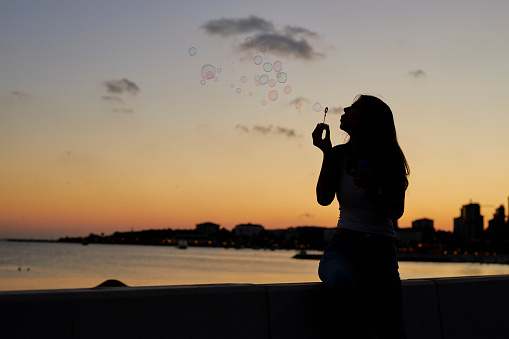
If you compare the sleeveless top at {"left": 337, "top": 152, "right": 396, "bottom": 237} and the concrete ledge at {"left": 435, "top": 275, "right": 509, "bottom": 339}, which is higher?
the sleeveless top at {"left": 337, "top": 152, "right": 396, "bottom": 237}

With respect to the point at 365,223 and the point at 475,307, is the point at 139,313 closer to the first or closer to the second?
the point at 365,223

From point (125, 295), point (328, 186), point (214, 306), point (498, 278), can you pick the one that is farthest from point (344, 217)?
point (498, 278)

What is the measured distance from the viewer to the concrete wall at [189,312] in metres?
3.76

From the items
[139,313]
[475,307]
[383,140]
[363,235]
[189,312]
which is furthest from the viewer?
[475,307]

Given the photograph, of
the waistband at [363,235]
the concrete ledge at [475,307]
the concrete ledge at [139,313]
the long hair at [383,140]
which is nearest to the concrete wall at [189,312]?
the concrete ledge at [139,313]

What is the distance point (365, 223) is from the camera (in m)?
5.21

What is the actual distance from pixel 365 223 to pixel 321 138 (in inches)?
33.9

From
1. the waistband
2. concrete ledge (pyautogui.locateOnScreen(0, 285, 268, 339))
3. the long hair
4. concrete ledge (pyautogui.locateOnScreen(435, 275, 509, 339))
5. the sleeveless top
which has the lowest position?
concrete ledge (pyautogui.locateOnScreen(435, 275, 509, 339))

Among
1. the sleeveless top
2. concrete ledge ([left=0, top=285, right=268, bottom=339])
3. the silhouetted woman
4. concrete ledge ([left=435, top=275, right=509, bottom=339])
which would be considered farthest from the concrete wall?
the sleeveless top

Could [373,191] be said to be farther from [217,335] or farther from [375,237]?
[217,335]

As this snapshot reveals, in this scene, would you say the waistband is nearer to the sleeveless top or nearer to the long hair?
the sleeveless top

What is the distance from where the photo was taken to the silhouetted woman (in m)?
4.99

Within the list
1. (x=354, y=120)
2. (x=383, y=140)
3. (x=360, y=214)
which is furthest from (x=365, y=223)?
(x=354, y=120)

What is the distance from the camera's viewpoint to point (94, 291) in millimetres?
4059
